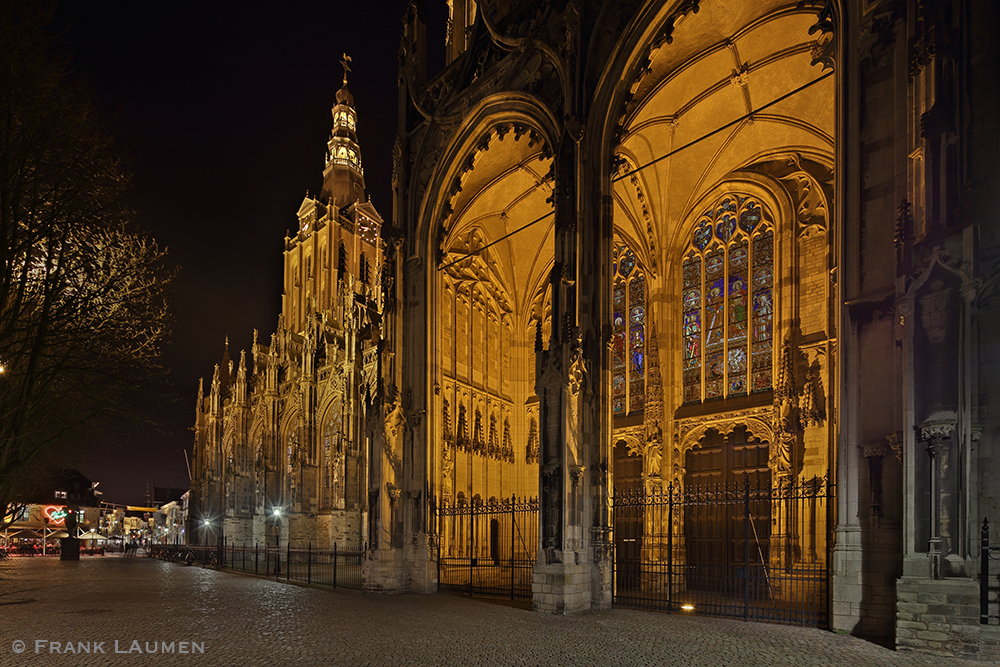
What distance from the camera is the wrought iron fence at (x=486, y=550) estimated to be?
15.6 meters

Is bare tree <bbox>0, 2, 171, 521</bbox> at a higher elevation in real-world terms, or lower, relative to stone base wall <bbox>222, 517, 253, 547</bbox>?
higher

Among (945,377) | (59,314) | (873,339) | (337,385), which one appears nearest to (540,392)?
(873,339)

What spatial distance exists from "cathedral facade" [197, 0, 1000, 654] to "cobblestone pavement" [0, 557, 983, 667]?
3.68 ft

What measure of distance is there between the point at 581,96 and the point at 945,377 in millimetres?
9010

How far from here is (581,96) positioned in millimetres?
14711

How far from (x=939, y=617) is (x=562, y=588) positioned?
6077 millimetres

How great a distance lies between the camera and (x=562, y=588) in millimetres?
12703

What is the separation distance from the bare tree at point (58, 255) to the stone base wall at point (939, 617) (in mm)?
11231

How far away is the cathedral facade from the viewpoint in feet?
29.0

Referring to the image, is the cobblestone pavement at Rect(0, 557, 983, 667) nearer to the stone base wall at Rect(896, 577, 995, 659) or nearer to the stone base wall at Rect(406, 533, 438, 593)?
the stone base wall at Rect(896, 577, 995, 659)

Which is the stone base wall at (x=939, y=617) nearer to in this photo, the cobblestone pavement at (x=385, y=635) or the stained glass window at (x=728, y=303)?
the cobblestone pavement at (x=385, y=635)

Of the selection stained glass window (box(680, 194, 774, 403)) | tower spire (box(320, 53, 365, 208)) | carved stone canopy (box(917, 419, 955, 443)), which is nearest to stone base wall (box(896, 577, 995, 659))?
carved stone canopy (box(917, 419, 955, 443))

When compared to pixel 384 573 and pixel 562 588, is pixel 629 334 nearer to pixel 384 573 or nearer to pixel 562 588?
pixel 384 573

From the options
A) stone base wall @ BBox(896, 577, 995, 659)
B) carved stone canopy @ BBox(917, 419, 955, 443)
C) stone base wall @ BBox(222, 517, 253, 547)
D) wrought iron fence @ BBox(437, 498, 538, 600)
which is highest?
carved stone canopy @ BBox(917, 419, 955, 443)
